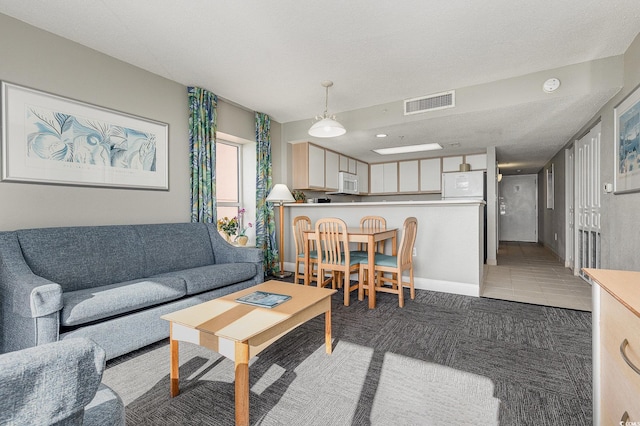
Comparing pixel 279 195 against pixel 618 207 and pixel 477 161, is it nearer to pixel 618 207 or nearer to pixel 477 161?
pixel 618 207

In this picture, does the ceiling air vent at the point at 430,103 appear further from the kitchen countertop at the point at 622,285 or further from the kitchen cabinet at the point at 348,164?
the kitchen countertop at the point at 622,285

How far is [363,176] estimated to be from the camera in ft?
22.7

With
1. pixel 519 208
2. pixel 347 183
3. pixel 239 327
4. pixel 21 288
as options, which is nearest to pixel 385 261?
pixel 239 327

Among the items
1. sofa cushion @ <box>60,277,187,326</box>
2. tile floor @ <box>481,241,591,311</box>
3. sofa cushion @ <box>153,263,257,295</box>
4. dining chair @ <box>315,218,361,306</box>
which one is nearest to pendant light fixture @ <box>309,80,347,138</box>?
dining chair @ <box>315,218,361,306</box>

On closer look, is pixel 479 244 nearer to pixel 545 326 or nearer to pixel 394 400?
pixel 545 326

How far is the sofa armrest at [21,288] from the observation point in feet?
5.61

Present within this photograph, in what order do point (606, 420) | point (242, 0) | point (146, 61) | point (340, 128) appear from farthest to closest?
point (340, 128) → point (146, 61) → point (242, 0) → point (606, 420)

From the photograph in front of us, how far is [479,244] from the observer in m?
3.53

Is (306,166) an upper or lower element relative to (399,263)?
upper

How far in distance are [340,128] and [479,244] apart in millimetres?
2094

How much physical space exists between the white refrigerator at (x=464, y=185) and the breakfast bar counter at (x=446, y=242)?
2.10 m

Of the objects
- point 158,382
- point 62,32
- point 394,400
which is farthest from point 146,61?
point 394,400

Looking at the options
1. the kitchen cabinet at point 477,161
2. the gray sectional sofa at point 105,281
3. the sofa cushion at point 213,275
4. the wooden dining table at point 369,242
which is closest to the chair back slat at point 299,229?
the wooden dining table at point 369,242

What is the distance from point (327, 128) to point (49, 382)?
10.3 feet
